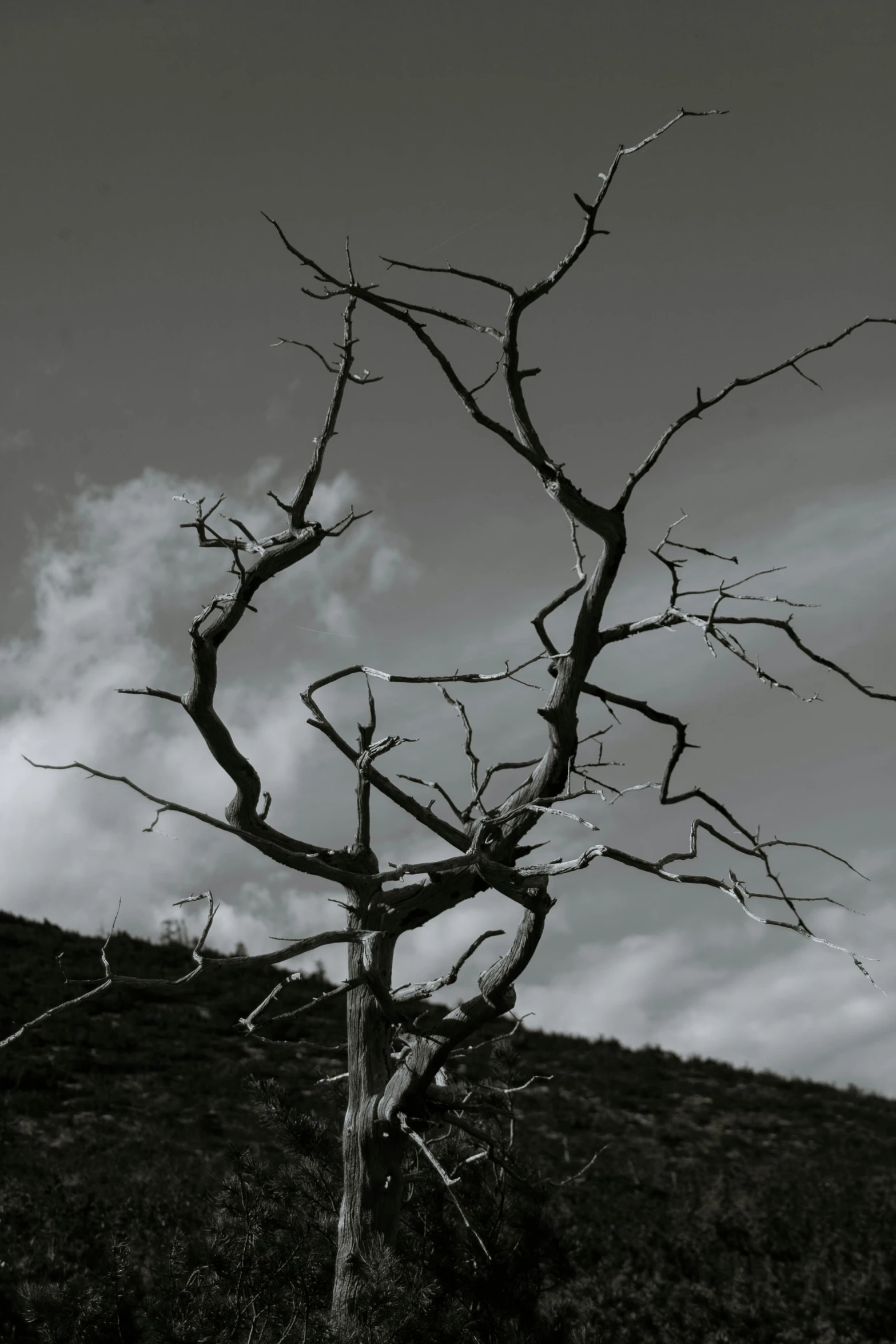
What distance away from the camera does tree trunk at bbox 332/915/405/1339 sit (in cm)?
507

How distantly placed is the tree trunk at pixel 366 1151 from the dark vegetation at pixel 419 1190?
0.80 ft

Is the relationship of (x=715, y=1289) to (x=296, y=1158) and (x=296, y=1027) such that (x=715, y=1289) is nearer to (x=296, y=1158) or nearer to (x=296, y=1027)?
(x=296, y=1158)

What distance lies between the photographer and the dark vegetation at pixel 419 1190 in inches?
231

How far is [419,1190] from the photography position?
6484 mm

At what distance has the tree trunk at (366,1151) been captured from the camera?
16.6ft

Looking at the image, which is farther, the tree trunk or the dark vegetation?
the dark vegetation

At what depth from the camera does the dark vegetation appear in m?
5.87

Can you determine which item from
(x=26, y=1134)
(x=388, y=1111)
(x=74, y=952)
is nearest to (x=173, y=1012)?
(x=74, y=952)

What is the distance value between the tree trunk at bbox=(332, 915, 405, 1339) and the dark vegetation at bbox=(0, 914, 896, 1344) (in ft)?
0.80

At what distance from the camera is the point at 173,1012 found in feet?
79.8

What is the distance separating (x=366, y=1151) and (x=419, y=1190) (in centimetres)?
142

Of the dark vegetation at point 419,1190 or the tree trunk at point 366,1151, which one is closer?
the tree trunk at point 366,1151

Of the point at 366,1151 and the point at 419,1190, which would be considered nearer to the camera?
the point at 366,1151

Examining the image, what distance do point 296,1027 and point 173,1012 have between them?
114 inches
